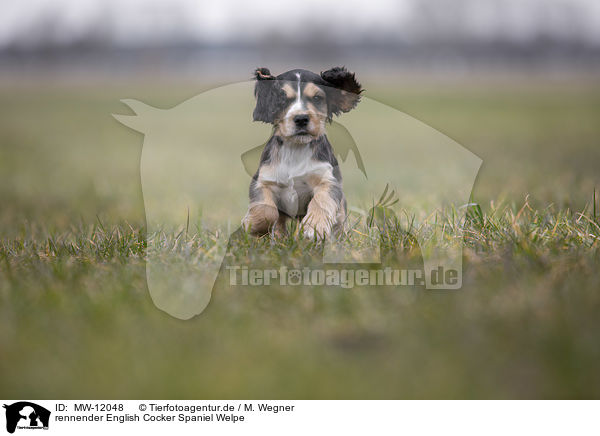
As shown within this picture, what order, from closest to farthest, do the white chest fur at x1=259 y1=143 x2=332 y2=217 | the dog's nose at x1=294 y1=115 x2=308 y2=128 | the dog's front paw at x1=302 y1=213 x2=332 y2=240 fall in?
1. the dog's nose at x1=294 y1=115 x2=308 y2=128
2. the dog's front paw at x1=302 y1=213 x2=332 y2=240
3. the white chest fur at x1=259 y1=143 x2=332 y2=217

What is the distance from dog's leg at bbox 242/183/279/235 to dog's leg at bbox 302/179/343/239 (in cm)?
27

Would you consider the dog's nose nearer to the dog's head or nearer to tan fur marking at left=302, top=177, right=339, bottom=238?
the dog's head

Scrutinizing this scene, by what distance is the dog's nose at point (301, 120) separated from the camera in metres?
4.12

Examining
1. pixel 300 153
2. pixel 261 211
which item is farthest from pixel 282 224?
pixel 300 153

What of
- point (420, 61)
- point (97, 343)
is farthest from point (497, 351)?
point (420, 61)

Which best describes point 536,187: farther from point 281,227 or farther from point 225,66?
point 225,66

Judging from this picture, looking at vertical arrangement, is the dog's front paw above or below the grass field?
above

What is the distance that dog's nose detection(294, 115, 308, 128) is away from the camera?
Answer: 4.12 m

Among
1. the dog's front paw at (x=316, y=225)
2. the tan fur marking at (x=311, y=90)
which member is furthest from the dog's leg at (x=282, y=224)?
the tan fur marking at (x=311, y=90)

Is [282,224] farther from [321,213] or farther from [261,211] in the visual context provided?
[321,213]

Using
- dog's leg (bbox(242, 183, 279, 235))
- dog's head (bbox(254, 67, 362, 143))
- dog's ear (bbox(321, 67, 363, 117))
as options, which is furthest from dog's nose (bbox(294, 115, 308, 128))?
dog's leg (bbox(242, 183, 279, 235))

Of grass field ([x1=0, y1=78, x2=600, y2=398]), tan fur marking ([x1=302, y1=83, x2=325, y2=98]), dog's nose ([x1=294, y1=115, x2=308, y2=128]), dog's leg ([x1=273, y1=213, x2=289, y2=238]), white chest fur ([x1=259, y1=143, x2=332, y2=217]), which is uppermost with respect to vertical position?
tan fur marking ([x1=302, y1=83, x2=325, y2=98])
